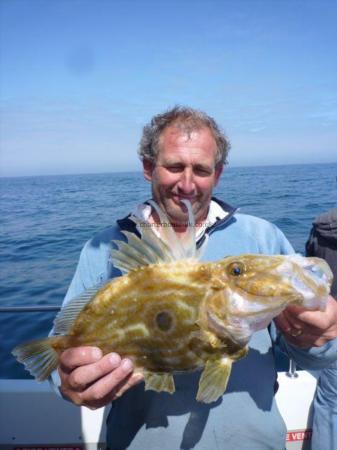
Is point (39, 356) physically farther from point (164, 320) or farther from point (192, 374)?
point (192, 374)

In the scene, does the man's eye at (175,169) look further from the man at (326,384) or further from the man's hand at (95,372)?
the man at (326,384)

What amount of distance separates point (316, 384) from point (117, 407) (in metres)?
2.84

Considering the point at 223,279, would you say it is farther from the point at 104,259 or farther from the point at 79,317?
the point at 104,259

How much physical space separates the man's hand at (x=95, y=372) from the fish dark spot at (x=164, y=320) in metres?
0.25

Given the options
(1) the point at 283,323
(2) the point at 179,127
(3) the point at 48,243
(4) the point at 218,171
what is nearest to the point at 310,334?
(1) the point at 283,323

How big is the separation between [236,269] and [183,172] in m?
1.34

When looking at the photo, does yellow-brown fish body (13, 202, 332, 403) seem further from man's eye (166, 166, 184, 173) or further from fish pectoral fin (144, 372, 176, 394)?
man's eye (166, 166, 184, 173)

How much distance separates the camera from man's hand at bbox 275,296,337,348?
6.73 feet

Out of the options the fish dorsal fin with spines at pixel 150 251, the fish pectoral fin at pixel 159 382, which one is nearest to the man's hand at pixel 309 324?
the fish dorsal fin with spines at pixel 150 251

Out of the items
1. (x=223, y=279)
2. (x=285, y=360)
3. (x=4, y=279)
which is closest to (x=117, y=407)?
(x=223, y=279)

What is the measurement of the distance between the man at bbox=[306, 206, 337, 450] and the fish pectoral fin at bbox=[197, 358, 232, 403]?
2.42 metres

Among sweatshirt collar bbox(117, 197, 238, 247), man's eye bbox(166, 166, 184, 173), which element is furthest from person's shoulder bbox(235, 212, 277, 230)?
man's eye bbox(166, 166, 184, 173)

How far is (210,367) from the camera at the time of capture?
2.04 meters

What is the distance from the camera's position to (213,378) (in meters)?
2.02
